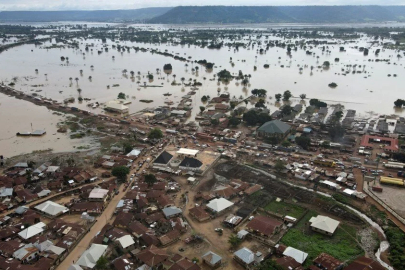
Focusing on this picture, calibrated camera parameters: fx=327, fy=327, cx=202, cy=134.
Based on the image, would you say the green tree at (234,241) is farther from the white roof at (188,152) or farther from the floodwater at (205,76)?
the floodwater at (205,76)

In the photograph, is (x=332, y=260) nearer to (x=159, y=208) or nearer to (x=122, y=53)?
(x=159, y=208)

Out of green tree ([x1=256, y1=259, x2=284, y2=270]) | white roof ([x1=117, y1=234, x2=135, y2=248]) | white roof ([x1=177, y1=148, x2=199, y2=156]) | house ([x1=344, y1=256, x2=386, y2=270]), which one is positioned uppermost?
white roof ([x1=177, y1=148, x2=199, y2=156])

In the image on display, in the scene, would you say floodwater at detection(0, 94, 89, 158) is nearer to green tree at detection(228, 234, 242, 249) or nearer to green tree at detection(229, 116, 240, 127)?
green tree at detection(229, 116, 240, 127)

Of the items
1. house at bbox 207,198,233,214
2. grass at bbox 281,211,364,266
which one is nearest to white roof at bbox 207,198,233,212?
house at bbox 207,198,233,214

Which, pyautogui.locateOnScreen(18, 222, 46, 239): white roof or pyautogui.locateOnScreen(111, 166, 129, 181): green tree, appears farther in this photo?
pyautogui.locateOnScreen(111, 166, 129, 181): green tree

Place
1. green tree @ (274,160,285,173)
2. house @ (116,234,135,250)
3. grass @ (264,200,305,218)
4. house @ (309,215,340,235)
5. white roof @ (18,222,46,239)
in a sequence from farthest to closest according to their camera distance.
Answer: green tree @ (274,160,285,173), grass @ (264,200,305,218), house @ (309,215,340,235), white roof @ (18,222,46,239), house @ (116,234,135,250)

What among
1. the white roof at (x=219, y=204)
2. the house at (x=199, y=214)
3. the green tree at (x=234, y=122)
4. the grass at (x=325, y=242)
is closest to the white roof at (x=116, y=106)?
the green tree at (x=234, y=122)

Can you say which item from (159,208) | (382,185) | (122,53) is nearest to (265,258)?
(159,208)
